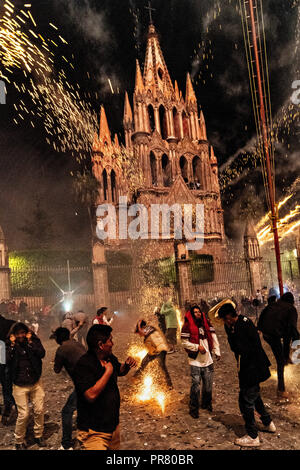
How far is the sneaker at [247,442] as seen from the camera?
169 inches

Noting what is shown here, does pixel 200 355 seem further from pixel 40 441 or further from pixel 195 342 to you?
pixel 40 441

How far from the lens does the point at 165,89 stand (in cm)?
4662

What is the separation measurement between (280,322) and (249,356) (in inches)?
81.8

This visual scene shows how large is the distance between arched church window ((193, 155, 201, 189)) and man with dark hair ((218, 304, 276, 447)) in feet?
131

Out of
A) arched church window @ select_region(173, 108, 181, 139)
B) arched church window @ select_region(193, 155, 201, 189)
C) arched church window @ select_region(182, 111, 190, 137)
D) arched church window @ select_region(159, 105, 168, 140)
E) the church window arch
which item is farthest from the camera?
the church window arch

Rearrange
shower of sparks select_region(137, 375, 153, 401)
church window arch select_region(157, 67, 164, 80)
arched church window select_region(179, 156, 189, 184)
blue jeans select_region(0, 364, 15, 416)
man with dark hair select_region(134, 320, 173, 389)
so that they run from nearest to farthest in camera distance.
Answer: blue jeans select_region(0, 364, 15, 416) → shower of sparks select_region(137, 375, 153, 401) → man with dark hair select_region(134, 320, 173, 389) → arched church window select_region(179, 156, 189, 184) → church window arch select_region(157, 67, 164, 80)

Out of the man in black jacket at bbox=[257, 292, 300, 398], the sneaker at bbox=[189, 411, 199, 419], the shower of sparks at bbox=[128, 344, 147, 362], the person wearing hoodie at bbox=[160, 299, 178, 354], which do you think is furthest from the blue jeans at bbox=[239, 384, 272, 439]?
the person wearing hoodie at bbox=[160, 299, 178, 354]

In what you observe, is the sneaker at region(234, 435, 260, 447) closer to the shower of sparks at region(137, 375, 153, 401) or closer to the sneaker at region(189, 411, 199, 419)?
the sneaker at region(189, 411, 199, 419)

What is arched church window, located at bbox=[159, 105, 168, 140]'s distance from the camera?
45.2 m

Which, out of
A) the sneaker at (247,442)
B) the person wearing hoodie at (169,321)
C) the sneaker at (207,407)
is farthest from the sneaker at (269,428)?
the person wearing hoodie at (169,321)

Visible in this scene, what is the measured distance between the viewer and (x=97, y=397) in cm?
306
